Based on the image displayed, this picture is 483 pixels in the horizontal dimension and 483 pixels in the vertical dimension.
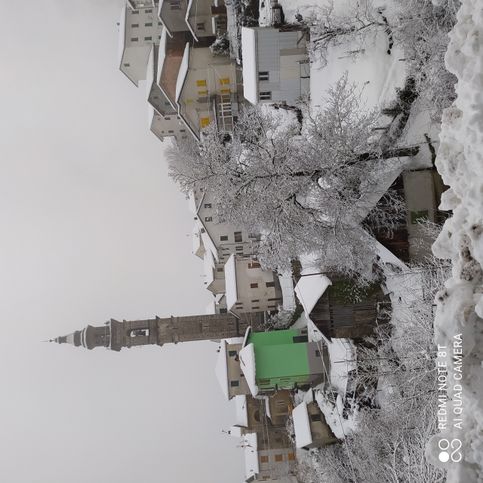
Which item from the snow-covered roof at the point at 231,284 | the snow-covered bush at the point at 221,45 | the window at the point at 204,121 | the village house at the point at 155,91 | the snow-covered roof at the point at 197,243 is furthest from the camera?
the snow-covered roof at the point at 197,243

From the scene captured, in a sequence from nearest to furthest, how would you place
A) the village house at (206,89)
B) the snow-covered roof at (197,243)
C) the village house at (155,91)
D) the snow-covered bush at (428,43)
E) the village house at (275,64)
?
the snow-covered bush at (428,43)
the village house at (275,64)
the village house at (206,89)
the village house at (155,91)
the snow-covered roof at (197,243)

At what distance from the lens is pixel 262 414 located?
128ft

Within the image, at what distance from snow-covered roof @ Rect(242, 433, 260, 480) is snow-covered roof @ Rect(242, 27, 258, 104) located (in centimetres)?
2689

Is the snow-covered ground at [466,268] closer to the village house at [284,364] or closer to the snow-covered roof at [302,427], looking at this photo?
the village house at [284,364]

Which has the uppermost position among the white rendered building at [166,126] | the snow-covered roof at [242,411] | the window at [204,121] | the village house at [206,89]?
the white rendered building at [166,126]

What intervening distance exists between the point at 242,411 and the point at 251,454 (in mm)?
3379

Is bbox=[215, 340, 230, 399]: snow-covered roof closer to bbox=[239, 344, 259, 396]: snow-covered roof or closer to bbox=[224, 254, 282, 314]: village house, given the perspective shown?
bbox=[224, 254, 282, 314]: village house

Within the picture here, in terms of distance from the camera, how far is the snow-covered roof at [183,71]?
3203 cm

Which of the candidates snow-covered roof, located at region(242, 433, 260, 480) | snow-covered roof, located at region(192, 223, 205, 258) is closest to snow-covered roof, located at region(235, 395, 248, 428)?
snow-covered roof, located at region(242, 433, 260, 480)

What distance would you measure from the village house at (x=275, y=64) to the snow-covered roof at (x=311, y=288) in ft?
31.3

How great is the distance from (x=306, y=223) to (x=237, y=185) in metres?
3.30

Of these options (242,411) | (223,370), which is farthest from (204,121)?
(242,411)

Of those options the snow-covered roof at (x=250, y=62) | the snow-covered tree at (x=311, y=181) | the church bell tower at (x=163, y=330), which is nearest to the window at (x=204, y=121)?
the snow-covered roof at (x=250, y=62)

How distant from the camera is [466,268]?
6.93 metres
